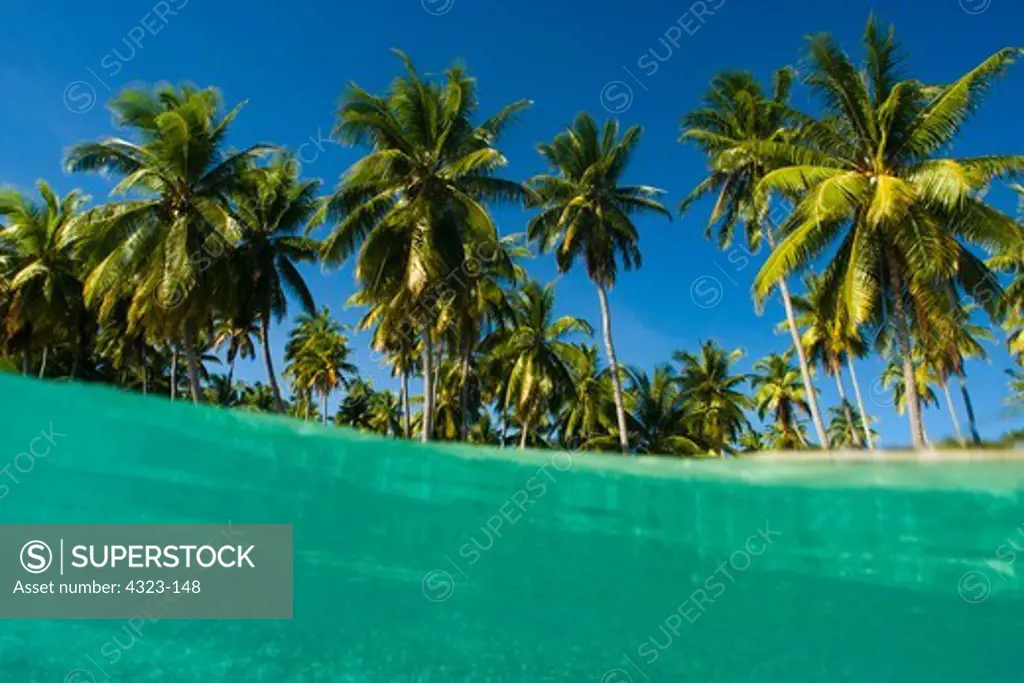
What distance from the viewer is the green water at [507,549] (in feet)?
52.4

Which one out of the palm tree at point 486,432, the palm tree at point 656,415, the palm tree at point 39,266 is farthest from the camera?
the palm tree at point 486,432

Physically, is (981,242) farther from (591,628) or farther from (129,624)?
(129,624)

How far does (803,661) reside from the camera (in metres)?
26.7

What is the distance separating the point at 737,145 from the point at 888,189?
25.4 feet

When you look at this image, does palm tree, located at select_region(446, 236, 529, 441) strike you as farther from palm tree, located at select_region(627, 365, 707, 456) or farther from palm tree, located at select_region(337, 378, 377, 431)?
palm tree, located at select_region(337, 378, 377, 431)

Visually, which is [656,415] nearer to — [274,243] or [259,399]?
[274,243]

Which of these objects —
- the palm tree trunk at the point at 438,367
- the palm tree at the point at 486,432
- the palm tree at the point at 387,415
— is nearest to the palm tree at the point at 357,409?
the palm tree at the point at 387,415

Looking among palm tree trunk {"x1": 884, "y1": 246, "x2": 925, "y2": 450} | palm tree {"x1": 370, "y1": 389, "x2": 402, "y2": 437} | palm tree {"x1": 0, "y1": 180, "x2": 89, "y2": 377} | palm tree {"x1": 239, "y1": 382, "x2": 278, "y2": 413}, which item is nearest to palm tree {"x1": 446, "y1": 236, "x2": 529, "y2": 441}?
palm tree trunk {"x1": 884, "y1": 246, "x2": 925, "y2": 450}

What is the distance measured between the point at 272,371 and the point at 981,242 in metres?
20.3

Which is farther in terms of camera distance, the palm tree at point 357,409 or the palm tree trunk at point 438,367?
the palm tree at point 357,409

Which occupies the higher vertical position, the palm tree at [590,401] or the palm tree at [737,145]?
the palm tree at [737,145]

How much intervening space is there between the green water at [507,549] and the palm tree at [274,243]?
5.06m

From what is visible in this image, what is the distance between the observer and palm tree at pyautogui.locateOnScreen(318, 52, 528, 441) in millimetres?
16562

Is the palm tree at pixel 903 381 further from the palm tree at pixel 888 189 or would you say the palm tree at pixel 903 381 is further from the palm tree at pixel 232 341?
the palm tree at pixel 232 341
